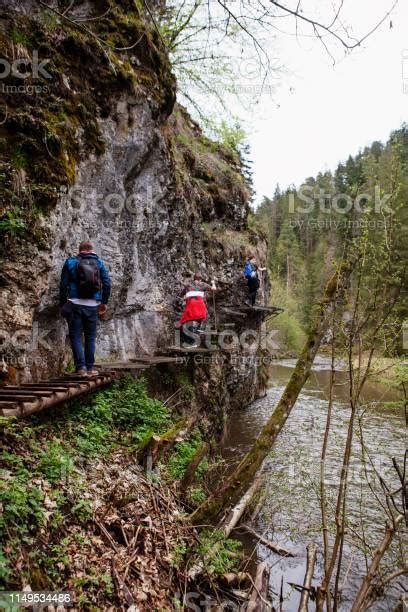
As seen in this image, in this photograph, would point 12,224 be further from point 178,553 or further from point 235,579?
point 235,579

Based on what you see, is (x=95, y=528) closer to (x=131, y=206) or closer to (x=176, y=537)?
(x=176, y=537)

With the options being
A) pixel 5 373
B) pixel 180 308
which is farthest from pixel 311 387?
pixel 5 373

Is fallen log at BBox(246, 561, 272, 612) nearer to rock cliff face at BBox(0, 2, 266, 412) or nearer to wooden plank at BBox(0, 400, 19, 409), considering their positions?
wooden plank at BBox(0, 400, 19, 409)

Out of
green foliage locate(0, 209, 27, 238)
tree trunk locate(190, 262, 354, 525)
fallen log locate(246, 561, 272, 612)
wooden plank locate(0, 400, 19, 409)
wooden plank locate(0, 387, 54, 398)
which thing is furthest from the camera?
tree trunk locate(190, 262, 354, 525)

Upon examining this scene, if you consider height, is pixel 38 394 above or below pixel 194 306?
below

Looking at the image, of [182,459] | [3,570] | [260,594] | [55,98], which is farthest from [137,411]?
[55,98]

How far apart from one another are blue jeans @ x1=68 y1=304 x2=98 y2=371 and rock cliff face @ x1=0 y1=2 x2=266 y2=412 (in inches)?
21.0

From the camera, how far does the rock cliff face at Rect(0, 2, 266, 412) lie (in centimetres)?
541

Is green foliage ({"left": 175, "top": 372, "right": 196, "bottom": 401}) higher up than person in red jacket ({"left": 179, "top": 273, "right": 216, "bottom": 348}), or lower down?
lower down

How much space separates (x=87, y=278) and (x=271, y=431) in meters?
3.72

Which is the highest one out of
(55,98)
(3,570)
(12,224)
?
(55,98)

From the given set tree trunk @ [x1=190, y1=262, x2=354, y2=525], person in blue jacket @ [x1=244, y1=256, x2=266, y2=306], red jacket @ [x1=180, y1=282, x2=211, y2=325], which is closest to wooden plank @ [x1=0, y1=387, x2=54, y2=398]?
tree trunk @ [x1=190, y1=262, x2=354, y2=525]

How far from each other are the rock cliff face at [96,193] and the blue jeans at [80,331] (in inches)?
21.0

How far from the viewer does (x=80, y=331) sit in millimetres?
6121
